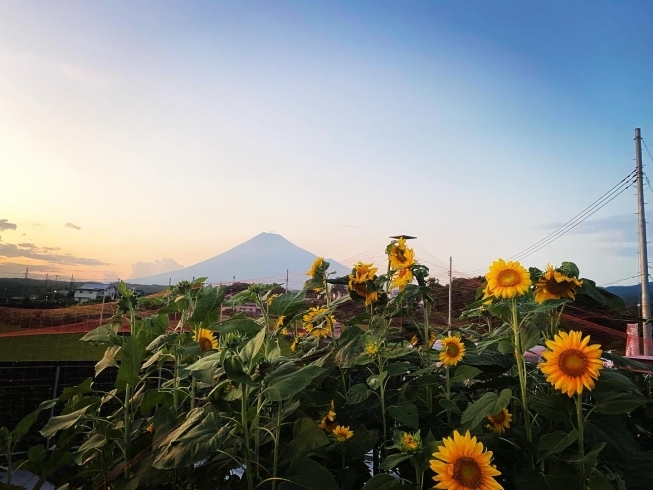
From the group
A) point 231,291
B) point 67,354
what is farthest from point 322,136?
point 67,354

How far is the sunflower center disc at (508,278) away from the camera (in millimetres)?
985

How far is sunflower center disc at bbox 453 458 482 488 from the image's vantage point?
30.3 inches

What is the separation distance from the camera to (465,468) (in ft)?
2.55

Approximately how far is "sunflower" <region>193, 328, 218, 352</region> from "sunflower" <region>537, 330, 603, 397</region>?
28.7 inches

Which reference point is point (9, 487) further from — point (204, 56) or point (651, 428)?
point (204, 56)

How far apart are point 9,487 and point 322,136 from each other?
381 centimetres

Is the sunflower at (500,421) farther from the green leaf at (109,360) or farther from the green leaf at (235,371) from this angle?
the green leaf at (109,360)

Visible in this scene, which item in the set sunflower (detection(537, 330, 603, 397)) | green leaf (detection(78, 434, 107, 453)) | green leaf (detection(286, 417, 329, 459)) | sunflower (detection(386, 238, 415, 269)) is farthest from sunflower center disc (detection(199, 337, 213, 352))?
sunflower (detection(537, 330, 603, 397))

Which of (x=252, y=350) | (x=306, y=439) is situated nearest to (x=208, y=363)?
(x=252, y=350)

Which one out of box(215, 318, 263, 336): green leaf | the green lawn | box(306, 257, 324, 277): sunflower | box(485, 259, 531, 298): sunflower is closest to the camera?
box(485, 259, 531, 298): sunflower

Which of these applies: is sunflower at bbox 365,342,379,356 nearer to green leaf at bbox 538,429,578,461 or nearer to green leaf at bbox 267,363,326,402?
green leaf at bbox 267,363,326,402

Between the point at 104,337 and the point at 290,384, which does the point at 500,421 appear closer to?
the point at 290,384

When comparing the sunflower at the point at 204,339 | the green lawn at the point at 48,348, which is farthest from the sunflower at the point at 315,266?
the green lawn at the point at 48,348

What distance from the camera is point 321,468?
884 mm
